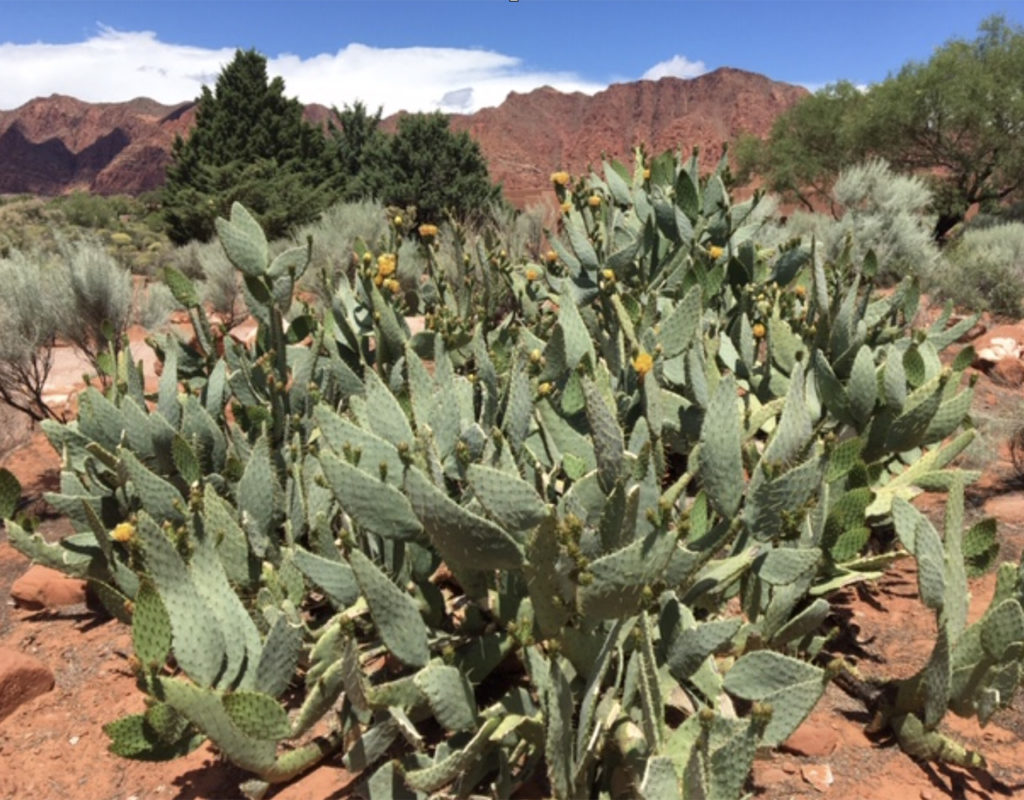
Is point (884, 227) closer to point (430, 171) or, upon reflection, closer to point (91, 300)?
point (91, 300)

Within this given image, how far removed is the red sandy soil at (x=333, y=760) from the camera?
2.26m

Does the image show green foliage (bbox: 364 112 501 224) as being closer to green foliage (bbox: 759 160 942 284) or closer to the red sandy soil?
green foliage (bbox: 759 160 942 284)

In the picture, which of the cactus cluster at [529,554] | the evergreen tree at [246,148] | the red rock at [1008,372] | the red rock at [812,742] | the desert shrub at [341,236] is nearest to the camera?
the cactus cluster at [529,554]

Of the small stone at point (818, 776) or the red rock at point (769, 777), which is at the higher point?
the small stone at point (818, 776)

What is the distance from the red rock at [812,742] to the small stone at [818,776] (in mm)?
53

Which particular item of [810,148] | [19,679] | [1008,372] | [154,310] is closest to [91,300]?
[154,310]

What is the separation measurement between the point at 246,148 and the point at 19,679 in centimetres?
2348

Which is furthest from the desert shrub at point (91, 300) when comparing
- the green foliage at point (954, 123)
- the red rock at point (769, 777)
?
the green foliage at point (954, 123)

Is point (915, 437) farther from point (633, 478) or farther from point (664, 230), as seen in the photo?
point (664, 230)

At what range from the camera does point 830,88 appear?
24.1 m

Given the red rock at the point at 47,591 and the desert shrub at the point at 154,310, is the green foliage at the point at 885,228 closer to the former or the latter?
the desert shrub at the point at 154,310

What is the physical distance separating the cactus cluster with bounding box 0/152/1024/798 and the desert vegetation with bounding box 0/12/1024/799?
0.01m

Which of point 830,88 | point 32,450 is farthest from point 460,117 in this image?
point 32,450

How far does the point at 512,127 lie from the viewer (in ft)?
355
